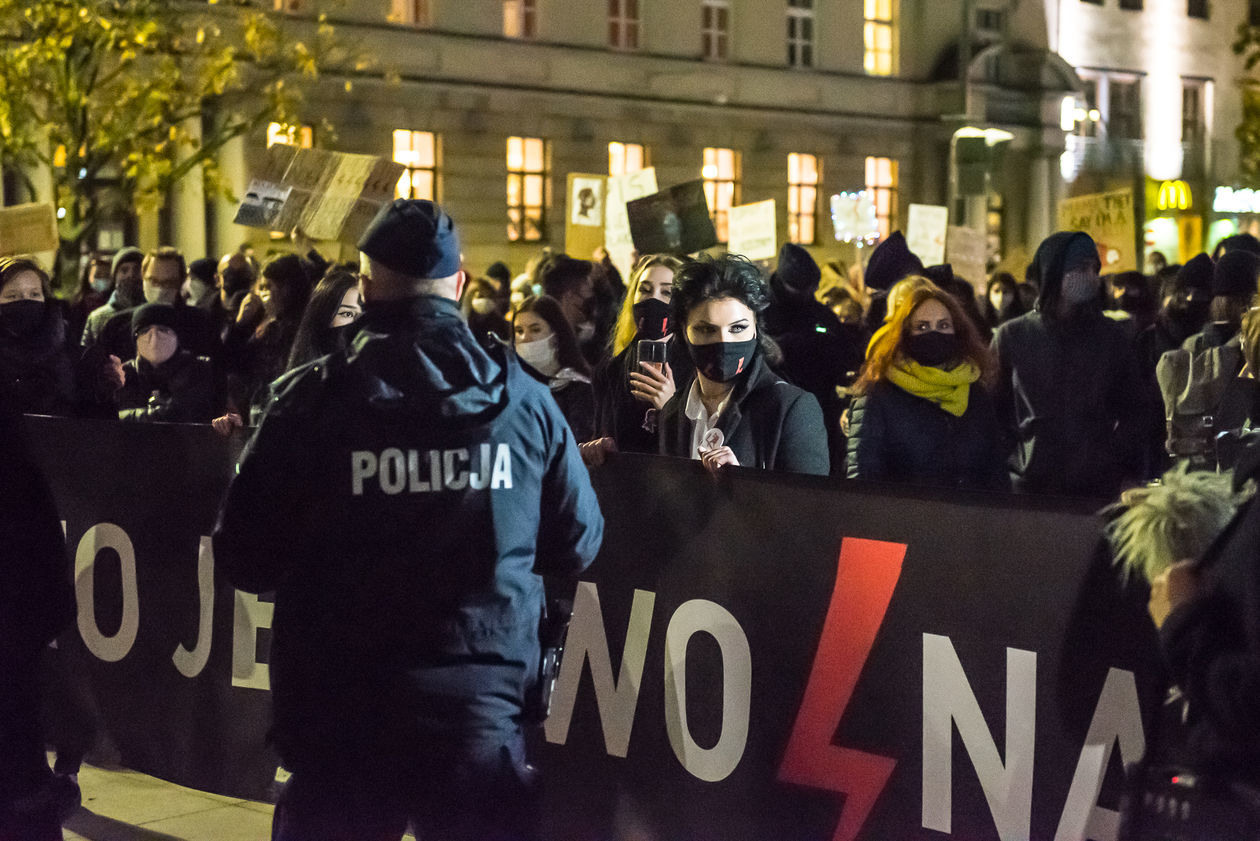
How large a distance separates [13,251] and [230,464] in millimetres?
5313

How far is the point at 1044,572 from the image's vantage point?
4078 millimetres

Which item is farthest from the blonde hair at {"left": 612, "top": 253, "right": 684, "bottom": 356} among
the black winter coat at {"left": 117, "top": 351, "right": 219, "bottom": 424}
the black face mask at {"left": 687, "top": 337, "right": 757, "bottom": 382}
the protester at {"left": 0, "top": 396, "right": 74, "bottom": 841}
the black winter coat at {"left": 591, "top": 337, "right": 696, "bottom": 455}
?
the protester at {"left": 0, "top": 396, "right": 74, "bottom": 841}

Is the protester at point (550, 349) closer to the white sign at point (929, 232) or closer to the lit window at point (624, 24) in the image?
the white sign at point (929, 232)

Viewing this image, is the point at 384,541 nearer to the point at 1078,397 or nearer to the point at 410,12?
the point at 1078,397

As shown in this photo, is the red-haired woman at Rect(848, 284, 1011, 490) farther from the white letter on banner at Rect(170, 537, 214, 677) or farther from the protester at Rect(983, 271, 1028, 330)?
the protester at Rect(983, 271, 1028, 330)

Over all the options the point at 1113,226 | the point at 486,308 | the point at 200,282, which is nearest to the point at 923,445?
the point at 486,308

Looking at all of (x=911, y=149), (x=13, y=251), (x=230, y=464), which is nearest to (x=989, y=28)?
(x=911, y=149)

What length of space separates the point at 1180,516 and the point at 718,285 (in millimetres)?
2220

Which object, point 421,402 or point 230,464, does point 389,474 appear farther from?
point 230,464

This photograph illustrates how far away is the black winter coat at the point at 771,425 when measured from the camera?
521cm

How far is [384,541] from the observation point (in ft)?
11.9

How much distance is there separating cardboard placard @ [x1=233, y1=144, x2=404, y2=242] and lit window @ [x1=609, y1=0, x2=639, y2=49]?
25390mm

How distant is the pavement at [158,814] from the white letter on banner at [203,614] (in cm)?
50

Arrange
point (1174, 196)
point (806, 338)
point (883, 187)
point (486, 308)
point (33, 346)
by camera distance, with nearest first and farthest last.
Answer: point (33, 346)
point (806, 338)
point (486, 308)
point (883, 187)
point (1174, 196)
